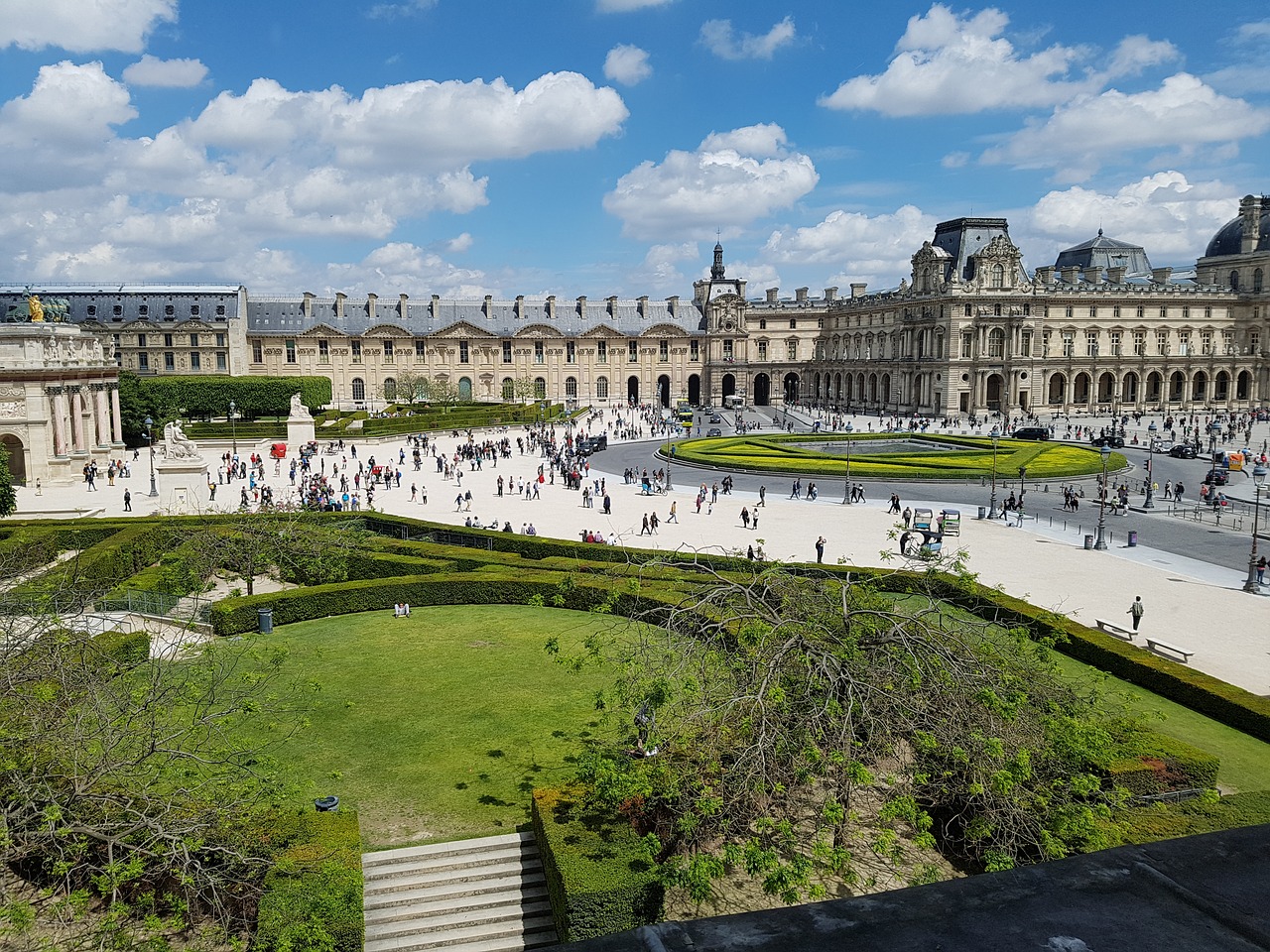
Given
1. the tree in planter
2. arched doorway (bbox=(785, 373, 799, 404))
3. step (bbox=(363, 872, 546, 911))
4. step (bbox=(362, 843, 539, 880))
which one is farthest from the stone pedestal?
arched doorway (bbox=(785, 373, 799, 404))

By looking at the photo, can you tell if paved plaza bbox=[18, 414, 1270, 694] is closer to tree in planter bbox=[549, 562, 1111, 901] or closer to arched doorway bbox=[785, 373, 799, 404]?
tree in planter bbox=[549, 562, 1111, 901]

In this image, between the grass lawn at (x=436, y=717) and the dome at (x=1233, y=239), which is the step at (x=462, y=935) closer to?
the grass lawn at (x=436, y=717)

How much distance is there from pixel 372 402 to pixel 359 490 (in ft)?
199

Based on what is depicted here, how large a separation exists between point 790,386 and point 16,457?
82.5 m

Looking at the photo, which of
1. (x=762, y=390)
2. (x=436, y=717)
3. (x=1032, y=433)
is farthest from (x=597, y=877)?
(x=762, y=390)

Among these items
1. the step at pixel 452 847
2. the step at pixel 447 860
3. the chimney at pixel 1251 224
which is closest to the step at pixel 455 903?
the step at pixel 447 860

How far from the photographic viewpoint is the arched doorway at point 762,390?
370ft

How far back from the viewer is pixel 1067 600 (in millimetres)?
25594

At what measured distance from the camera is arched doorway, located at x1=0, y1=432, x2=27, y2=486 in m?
48.0

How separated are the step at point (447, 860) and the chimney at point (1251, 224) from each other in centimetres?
11038

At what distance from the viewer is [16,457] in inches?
1935

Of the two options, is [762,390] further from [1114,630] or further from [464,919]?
[464,919]

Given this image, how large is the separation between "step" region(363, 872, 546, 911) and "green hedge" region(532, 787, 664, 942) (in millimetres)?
445

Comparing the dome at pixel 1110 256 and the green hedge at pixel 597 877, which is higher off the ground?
the dome at pixel 1110 256
